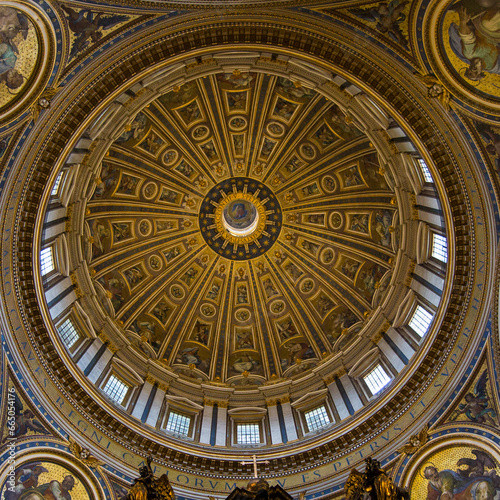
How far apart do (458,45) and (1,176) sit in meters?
14.2

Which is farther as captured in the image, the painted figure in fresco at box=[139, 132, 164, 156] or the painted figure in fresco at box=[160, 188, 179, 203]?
the painted figure in fresco at box=[160, 188, 179, 203]

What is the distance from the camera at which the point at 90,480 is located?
17.6 m

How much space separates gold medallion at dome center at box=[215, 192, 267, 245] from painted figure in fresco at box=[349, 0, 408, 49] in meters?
18.4

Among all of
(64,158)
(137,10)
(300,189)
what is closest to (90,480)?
(64,158)

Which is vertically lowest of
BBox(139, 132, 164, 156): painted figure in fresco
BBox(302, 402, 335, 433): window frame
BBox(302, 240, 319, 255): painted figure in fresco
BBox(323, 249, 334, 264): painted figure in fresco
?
BBox(302, 402, 335, 433): window frame

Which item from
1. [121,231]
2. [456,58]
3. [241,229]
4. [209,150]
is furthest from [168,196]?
[456,58]

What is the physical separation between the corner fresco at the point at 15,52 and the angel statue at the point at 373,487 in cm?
1478

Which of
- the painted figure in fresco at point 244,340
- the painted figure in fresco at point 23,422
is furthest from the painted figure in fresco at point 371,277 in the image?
the painted figure in fresco at point 23,422

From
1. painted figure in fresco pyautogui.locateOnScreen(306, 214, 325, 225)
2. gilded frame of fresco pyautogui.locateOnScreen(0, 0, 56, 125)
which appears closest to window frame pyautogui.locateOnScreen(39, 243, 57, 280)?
gilded frame of fresco pyautogui.locateOnScreen(0, 0, 56, 125)

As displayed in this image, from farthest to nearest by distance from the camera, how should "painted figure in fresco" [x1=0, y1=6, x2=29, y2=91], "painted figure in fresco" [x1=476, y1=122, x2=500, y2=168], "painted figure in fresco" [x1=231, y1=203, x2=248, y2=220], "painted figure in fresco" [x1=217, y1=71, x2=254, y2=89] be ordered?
1. "painted figure in fresco" [x1=231, y1=203, x2=248, y2=220]
2. "painted figure in fresco" [x1=217, y1=71, x2=254, y2=89]
3. "painted figure in fresco" [x1=476, y1=122, x2=500, y2=168]
4. "painted figure in fresco" [x1=0, y1=6, x2=29, y2=91]

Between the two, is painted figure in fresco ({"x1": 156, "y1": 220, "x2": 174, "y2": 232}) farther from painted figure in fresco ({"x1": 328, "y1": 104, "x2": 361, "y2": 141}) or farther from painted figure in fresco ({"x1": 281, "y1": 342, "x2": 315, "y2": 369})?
painted figure in fresco ({"x1": 328, "y1": 104, "x2": 361, "y2": 141})

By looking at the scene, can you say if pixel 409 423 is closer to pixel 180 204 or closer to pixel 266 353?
pixel 266 353

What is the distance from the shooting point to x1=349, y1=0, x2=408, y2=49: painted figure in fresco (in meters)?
15.8

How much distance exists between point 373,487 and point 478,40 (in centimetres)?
1283
